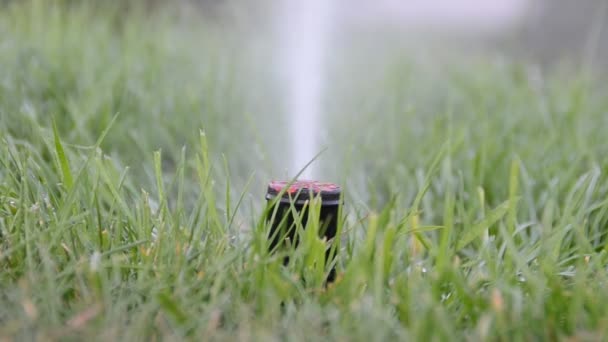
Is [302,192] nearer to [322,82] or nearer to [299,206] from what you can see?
[299,206]

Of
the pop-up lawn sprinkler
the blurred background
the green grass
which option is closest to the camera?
the green grass

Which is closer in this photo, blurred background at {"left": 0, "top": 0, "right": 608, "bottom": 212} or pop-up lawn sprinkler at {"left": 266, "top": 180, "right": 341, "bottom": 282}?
pop-up lawn sprinkler at {"left": 266, "top": 180, "right": 341, "bottom": 282}

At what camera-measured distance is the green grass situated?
95cm

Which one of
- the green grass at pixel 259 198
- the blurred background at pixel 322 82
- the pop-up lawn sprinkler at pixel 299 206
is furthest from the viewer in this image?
the blurred background at pixel 322 82

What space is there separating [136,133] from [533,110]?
1466 millimetres

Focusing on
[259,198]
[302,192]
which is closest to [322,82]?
[259,198]

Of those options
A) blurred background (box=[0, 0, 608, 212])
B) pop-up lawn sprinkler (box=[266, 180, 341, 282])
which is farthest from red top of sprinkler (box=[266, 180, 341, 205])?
blurred background (box=[0, 0, 608, 212])

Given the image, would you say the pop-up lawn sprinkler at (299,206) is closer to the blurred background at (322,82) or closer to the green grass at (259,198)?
the green grass at (259,198)

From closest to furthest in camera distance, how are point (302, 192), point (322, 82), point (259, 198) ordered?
point (302, 192)
point (259, 198)
point (322, 82)

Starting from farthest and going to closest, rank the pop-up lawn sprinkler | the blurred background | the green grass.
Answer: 1. the blurred background
2. the pop-up lawn sprinkler
3. the green grass

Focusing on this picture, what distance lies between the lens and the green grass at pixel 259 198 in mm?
951

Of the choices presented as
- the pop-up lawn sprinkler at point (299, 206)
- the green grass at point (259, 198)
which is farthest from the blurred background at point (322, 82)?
the pop-up lawn sprinkler at point (299, 206)

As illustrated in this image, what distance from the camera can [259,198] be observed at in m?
1.88

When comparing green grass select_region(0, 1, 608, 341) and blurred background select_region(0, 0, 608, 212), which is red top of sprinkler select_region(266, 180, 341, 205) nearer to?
green grass select_region(0, 1, 608, 341)
